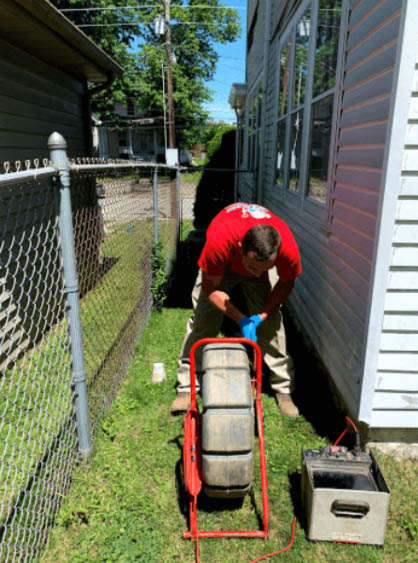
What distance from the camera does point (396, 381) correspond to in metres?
2.70

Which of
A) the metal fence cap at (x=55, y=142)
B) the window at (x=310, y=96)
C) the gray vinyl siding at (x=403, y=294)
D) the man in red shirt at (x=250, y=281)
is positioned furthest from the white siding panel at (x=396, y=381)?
the metal fence cap at (x=55, y=142)

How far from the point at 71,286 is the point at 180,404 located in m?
1.45

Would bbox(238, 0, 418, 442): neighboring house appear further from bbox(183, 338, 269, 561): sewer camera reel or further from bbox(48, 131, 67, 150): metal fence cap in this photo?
bbox(48, 131, 67, 150): metal fence cap

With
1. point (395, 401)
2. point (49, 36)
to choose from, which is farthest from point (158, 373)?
point (49, 36)

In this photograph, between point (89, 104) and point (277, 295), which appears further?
point (89, 104)

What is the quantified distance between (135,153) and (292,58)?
127ft

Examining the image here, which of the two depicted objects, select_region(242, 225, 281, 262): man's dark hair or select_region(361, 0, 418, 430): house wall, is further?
select_region(242, 225, 281, 262): man's dark hair

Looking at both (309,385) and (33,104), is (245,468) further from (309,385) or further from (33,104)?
(33,104)

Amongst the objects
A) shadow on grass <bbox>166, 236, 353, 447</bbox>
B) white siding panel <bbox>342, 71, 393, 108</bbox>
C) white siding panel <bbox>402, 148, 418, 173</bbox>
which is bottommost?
shadow on grass <bbox>166, 236, 353, 447</bbox>

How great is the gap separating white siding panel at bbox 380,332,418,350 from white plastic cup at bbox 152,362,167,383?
1.97 meters

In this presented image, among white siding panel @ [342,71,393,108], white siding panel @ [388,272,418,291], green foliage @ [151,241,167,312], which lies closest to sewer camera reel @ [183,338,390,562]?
white siding panel @ [388,272,418,291]

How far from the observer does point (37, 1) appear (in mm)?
3740

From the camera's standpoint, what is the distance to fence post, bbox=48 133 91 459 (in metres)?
2.25

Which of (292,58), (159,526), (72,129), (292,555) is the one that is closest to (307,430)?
(292,555)
